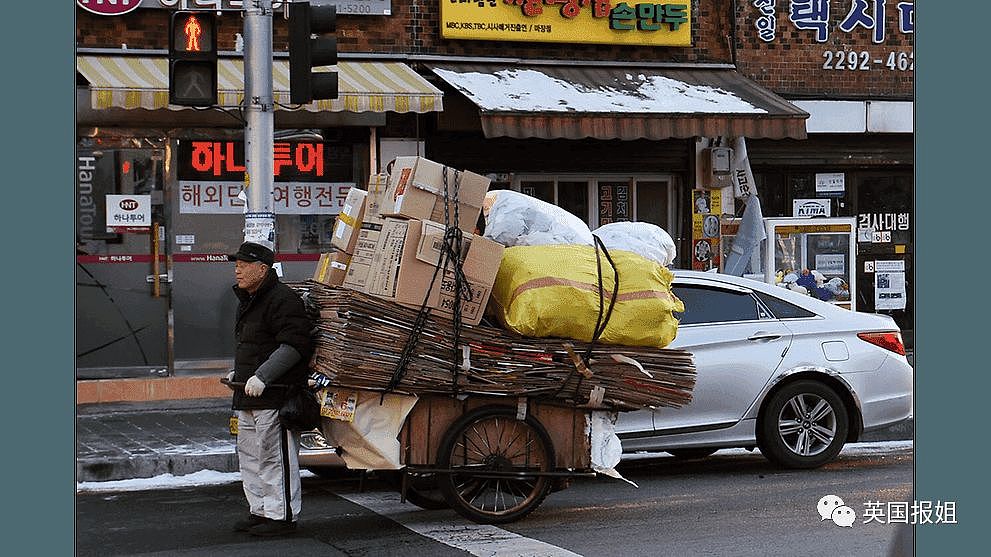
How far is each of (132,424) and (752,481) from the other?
19.9 ft

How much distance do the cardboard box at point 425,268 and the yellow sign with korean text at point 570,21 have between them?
762 centimetres

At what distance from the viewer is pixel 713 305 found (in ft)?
34.4

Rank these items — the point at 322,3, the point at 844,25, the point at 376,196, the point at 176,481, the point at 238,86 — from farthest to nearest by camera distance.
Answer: the point at 844,25 → the point at 322,3 → the point at 238,86 → the point at 176,481 → the point at 376,196

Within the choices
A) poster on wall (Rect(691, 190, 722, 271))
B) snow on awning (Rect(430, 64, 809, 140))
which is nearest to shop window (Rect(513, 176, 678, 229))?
poster on wall (Rect(691, 190, 722, 271))

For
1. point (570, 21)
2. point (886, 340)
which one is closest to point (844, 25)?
point (570, 21)

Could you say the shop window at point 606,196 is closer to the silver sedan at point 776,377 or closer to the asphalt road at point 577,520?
the silver sedan at point 776,377

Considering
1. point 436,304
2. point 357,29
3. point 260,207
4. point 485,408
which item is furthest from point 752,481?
point 357,29

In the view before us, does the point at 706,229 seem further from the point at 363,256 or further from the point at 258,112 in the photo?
the point at 363,256

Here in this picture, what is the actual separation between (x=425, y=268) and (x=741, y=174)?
30.5ft

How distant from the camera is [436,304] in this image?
820 cm

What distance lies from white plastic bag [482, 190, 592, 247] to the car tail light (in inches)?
123

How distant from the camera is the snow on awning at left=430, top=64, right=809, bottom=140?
14.5 meters

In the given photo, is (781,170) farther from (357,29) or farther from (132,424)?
(132,424)

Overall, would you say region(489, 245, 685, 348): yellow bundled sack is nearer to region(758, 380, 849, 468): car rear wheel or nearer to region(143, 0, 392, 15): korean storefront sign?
region(758, 380, 849, 468): car rear wheel
